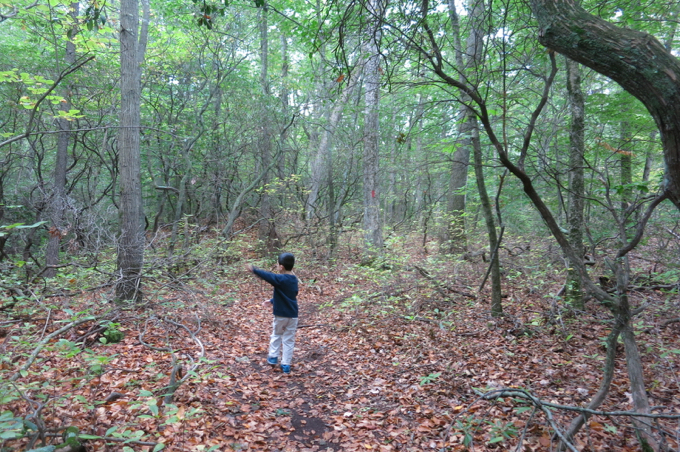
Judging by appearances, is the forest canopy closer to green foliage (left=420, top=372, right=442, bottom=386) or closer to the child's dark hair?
Result: green foliage (left=420, top=372, right=442, bottom=386)

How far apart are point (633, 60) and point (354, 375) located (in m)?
4.97

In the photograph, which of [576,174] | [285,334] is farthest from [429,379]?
[576,174]

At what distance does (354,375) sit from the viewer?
18.0ft

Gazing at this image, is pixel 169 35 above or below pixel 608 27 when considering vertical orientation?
above

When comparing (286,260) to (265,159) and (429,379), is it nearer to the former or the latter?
(429,379)

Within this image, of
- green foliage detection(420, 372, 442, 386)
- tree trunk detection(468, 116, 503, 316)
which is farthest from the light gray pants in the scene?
tree trunk detection(468, 116, 503, 316)

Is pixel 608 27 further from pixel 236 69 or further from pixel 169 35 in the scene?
pixel 169 35

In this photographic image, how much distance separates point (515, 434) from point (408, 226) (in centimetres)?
1474

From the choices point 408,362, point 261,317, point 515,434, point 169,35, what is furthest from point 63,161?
point 515,434

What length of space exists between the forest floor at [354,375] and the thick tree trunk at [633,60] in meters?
2.24

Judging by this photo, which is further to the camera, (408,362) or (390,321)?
(390,321)

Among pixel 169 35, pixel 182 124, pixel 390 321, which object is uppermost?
pixel 169 35

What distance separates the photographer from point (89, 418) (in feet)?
10.9

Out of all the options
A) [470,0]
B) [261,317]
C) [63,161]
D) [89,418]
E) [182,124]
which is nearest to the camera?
[89,418]
